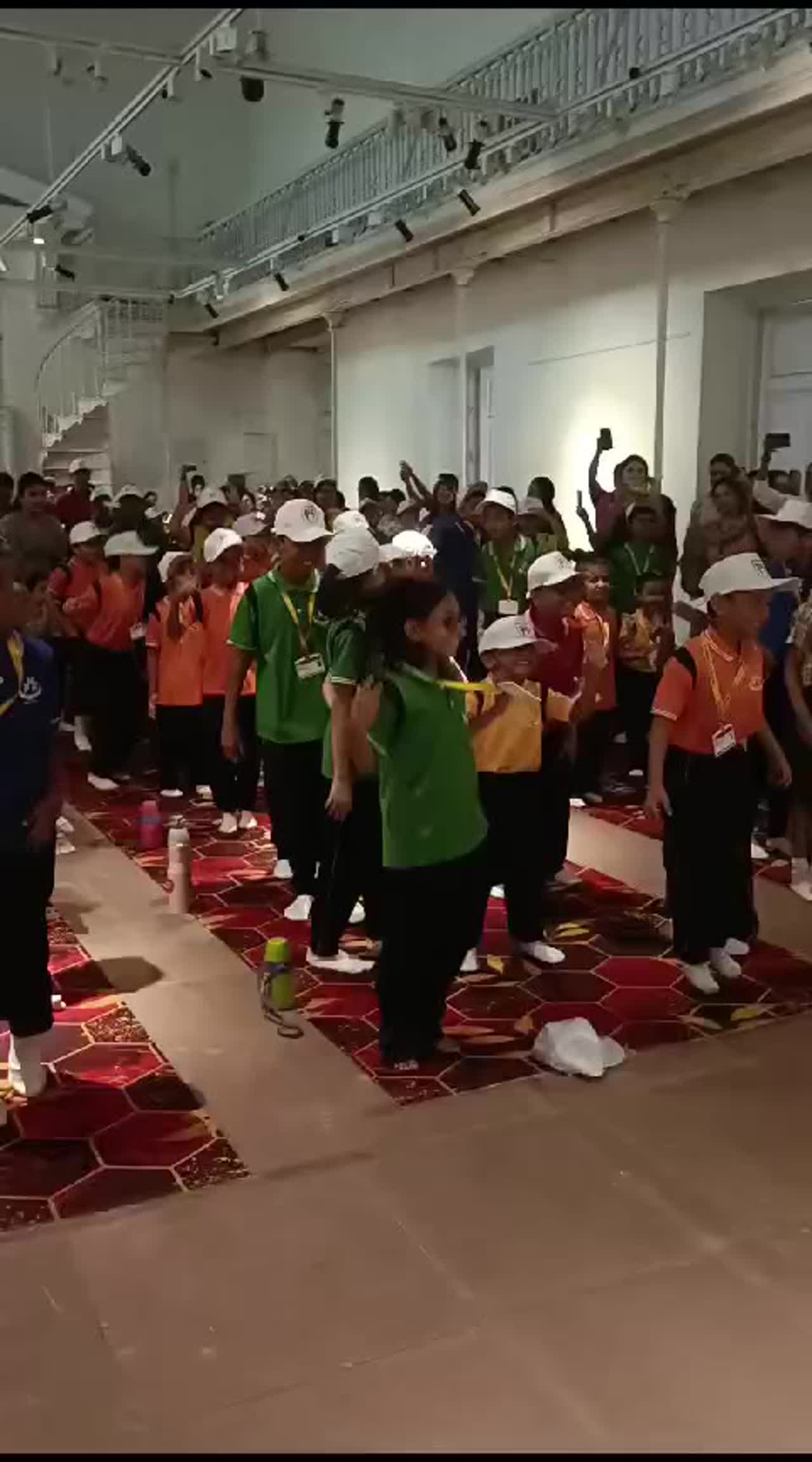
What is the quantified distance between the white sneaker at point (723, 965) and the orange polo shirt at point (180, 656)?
3.06 meters

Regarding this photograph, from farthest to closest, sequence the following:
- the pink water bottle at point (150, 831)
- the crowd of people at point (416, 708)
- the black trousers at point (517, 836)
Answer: the pink water bottle at point (150, 831) → the black trousers at point (517, 836) → the crowd of people at point (416, 708)

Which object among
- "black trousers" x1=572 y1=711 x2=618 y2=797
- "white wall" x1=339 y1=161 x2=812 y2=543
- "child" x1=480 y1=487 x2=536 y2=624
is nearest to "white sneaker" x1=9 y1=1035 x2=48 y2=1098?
"black trousers" x1=572 y1=711 x2=618 y2=797

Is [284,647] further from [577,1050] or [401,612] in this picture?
[577,1050]

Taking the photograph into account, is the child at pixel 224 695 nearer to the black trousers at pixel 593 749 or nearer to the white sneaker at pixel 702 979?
the black trousers at pixel 593 749

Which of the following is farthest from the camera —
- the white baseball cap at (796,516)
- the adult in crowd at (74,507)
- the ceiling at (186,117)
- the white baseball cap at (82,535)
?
the ceiling at (186,117)

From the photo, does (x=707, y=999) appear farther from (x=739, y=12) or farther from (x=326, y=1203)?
(x=739, y=12)

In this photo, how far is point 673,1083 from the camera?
337 centimetres

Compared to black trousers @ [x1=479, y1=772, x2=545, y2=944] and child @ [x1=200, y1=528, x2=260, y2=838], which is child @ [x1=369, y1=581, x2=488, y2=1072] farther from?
child @ [x1=200, y1=528, x2=260, y2=838]

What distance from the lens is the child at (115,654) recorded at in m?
6.91

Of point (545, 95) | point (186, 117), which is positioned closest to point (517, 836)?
point (545, 95)

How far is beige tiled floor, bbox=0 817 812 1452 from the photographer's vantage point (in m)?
2.14

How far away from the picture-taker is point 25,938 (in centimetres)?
315

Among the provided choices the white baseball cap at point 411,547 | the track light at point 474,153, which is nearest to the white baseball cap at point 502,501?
the track light at point 474,153

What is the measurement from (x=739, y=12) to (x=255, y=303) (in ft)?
27.3
